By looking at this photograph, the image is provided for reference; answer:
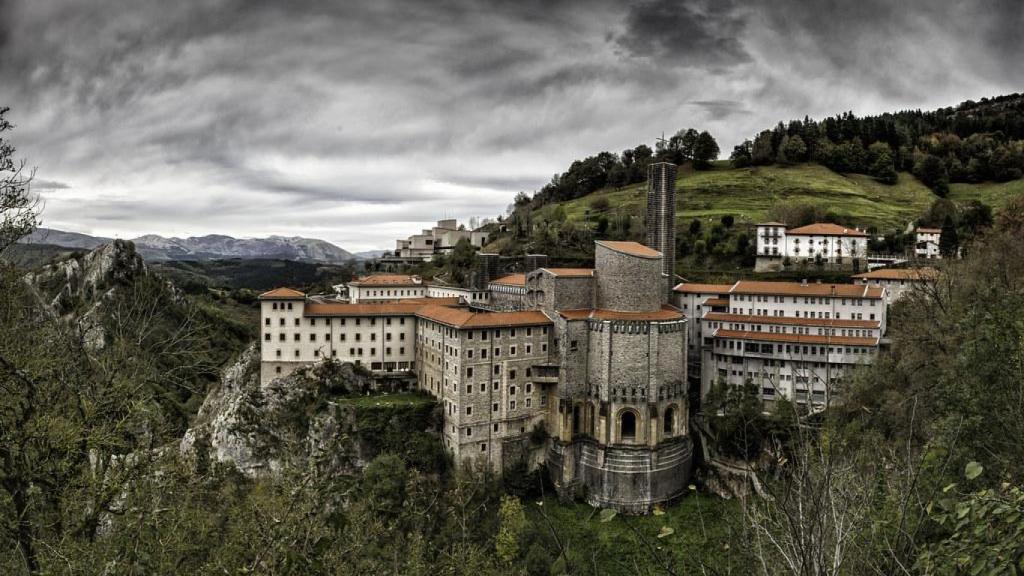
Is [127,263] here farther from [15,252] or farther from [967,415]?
[967,415]

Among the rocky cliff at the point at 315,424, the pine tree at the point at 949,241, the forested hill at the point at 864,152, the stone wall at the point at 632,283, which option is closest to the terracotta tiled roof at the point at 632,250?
the stone wall at the point at 632,283

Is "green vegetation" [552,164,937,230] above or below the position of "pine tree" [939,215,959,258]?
above

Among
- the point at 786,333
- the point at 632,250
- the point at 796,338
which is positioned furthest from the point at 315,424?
the point at 786,333

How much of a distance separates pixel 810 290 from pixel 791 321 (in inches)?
135

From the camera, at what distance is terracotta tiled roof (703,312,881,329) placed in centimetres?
4319

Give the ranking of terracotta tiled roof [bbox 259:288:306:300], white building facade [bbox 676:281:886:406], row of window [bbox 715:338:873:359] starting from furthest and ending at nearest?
1. white building facade [bbox 676:281:886:406]
2. row of window [bbox 715:338:873:359]
3. terracotta tiled roof [bbox 259:288:306:300]

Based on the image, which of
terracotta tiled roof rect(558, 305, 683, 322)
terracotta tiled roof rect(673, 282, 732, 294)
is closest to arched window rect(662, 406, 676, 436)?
terracotta tiled roof rect(558, 305, 683, 322)

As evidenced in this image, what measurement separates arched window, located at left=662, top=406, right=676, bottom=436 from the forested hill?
Answer: 71.0 m

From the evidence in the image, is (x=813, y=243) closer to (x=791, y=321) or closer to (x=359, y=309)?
(x=791, y=321)

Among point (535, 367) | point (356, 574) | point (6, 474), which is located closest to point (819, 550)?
point (356, 574)

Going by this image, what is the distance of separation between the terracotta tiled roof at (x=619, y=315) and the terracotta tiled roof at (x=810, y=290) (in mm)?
9797

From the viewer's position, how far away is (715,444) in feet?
143

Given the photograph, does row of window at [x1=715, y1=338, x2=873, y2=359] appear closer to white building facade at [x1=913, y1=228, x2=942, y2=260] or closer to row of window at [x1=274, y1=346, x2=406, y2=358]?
row of window at [x1=274, y1=346, x2=406, y2=358]

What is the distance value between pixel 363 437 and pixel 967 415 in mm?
32190
